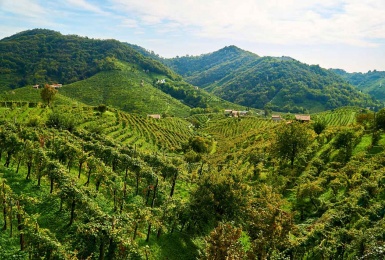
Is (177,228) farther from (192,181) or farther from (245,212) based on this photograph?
(192,181)

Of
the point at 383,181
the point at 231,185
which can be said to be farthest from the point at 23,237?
the point at 383,181

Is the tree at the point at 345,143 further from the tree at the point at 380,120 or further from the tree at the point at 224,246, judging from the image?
the tree at the point at 224,246

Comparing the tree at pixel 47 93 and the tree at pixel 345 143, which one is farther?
the tree at pixel 47 93

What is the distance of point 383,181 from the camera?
3666 cm

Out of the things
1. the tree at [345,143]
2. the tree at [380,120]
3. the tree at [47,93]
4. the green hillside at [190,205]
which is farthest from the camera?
the tree at [47,93]

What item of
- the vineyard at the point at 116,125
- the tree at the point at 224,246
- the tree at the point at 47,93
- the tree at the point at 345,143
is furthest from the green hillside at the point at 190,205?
the tree at the point at 47,93

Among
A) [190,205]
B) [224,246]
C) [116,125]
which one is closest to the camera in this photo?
[224,246]

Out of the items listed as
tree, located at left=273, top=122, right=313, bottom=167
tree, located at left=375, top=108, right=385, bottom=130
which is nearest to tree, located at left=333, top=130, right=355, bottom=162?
tree, located at left=273, top=122, right=313, bottom=167

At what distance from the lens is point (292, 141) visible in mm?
57375

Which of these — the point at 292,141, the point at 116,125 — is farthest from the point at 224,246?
the point at 116,125

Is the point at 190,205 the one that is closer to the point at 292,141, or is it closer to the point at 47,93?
the point at 292,141

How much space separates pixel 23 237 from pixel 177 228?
17795mm

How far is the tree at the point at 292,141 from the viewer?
57250mm

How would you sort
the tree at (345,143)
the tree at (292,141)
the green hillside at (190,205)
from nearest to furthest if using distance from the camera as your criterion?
the green hillside at (190,205) < the tree at (345,143) < the tree at (292,141)
